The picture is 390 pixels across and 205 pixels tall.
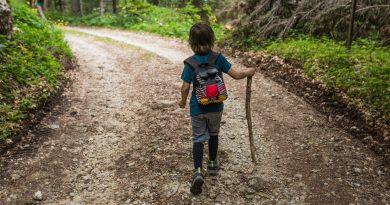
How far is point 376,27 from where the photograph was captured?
8.84 meters

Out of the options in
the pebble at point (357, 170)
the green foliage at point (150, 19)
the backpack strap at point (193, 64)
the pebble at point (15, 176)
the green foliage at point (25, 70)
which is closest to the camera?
the backpack strap at point (193, 64)

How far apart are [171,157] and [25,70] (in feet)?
12.6

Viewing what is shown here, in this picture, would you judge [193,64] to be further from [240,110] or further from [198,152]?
[240,110]

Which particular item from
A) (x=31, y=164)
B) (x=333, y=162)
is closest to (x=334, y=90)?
(x=333, y=162)

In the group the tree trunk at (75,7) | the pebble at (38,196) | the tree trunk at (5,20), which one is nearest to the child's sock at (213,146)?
the pebble at (38,196)

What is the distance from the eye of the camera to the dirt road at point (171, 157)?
421cm

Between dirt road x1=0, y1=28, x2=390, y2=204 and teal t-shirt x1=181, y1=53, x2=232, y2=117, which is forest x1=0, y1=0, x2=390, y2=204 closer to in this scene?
dirt road x1=0, y1=28, x2=390, y2=204

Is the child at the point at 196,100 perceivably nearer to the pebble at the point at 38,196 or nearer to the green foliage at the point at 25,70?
the pebble at the point at 38,196

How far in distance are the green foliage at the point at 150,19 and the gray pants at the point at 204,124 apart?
12.4 metres

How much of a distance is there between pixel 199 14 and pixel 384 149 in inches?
619

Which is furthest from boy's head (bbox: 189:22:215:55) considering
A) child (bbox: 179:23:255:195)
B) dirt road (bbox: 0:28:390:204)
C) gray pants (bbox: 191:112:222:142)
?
dirt road (bbox: 0:28:390:204)

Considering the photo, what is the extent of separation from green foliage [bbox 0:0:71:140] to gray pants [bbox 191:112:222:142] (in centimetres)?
307

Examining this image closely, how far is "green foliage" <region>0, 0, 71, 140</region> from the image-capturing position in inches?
227

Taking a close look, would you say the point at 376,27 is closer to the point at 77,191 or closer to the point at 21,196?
the point at 77,191
